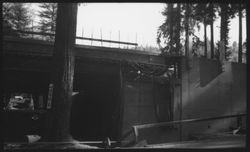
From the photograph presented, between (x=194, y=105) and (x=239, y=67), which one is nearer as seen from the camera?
(x=194, y=105)

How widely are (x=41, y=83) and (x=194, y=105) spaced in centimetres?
1124

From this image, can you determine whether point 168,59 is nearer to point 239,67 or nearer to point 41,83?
point 239,67

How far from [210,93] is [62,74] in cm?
1006

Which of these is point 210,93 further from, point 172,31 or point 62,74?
point 172,31

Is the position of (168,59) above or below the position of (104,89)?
above

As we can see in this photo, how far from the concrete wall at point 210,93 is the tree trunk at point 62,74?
752cm

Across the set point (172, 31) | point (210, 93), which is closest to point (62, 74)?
point (210, 93)

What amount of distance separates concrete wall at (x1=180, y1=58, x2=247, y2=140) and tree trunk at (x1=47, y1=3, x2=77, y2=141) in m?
7.52

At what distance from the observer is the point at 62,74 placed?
406 inches

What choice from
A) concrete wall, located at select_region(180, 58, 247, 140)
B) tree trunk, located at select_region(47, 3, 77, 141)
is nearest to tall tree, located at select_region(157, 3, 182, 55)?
concrete wall, located at select_region(180, 58, 247, 140)

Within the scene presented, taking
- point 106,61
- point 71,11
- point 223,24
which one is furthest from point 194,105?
point 223,24

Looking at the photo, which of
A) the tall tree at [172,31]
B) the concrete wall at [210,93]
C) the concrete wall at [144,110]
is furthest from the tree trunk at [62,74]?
the tall tree at [172,31]

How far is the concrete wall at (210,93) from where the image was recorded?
53.6ft

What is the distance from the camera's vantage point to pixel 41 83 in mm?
21234
